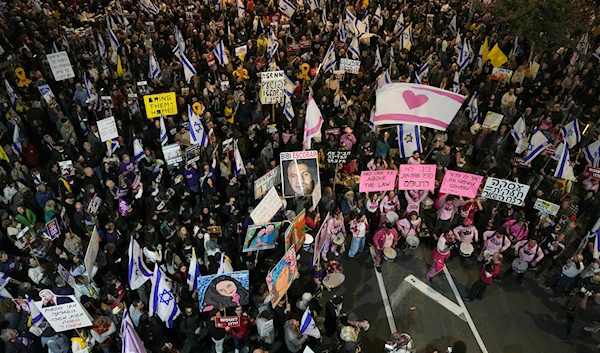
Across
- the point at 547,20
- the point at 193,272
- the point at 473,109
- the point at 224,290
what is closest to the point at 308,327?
the point at 224,290

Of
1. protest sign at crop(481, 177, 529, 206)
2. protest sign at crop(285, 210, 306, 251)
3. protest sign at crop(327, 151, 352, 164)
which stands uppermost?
protest sign at crop(327, 151, 352, 164)

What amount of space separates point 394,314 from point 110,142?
8.70 metres

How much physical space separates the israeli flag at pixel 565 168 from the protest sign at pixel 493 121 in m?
2.53

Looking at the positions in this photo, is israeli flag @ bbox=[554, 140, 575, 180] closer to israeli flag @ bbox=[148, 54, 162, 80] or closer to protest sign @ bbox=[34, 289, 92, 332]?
protest sign @ bbox=[34, 289, 92, 332]

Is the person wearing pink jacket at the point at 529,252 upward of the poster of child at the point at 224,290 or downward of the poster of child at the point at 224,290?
downward

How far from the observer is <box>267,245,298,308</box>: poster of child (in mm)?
7306

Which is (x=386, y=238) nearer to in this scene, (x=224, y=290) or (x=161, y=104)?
(x=224, y=290)

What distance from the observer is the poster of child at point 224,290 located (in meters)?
7.29

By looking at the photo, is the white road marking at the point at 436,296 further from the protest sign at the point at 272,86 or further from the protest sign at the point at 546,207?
the protest sign at the point at 272,86

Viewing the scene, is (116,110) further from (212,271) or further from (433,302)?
(433,302)

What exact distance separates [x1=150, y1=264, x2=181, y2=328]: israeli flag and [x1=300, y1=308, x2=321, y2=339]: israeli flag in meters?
2.35

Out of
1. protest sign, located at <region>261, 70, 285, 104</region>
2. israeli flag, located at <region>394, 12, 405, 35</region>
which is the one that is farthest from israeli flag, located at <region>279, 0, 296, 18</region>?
protest sign, located at <region>261, 70, 285, 104</region>

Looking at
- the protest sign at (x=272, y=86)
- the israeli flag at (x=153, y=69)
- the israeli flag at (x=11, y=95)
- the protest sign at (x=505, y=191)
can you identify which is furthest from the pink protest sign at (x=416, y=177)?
the israeli flag at (x=11, y=95)

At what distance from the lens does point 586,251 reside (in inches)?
384
